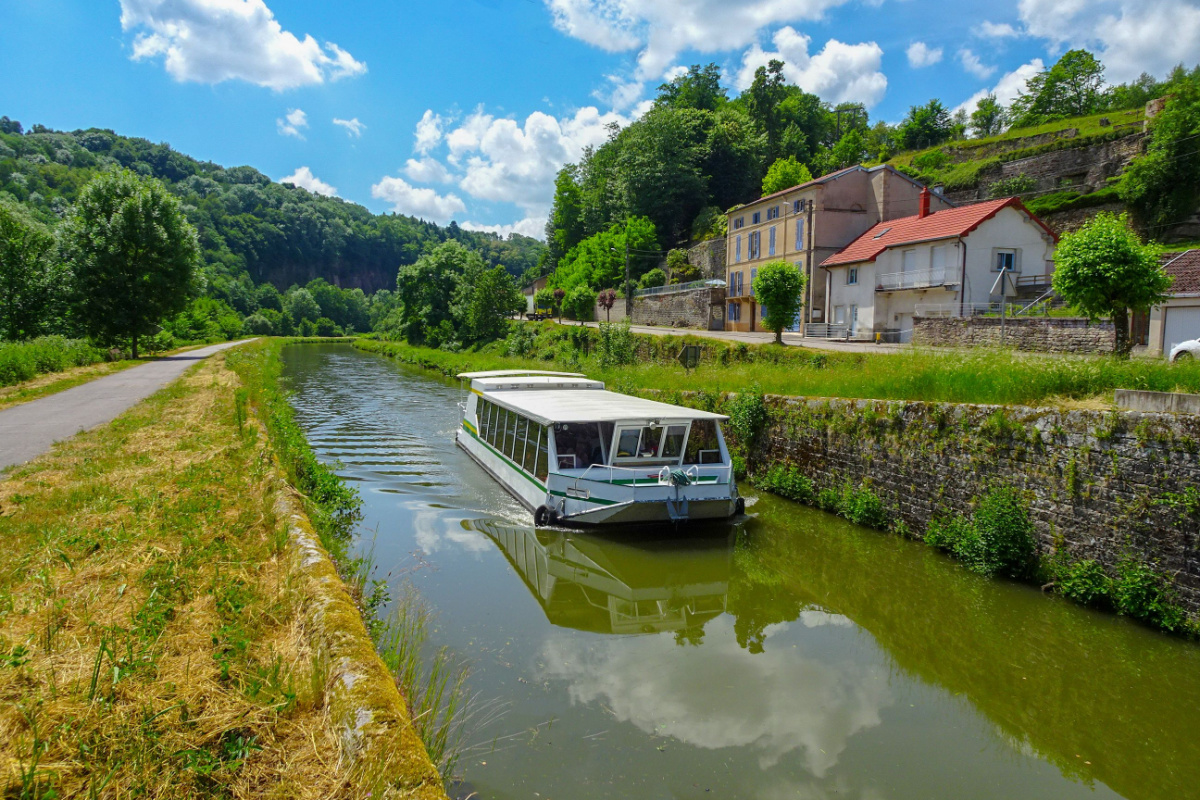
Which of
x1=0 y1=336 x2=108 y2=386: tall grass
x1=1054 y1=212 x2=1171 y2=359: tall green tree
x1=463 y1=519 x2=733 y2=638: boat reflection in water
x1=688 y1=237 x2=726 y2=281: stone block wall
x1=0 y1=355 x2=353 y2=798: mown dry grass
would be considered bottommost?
x1=463 y1=519 x2=733 y2=638: boat reflection in water

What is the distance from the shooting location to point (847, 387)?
42.3ft

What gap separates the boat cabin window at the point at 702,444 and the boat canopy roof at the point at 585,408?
360mm

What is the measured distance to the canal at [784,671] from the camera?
533 cm

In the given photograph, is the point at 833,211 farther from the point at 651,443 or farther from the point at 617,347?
the point at 651,443

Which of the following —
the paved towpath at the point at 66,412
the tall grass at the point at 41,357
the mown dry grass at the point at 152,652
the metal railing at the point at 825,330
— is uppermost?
the metal railing at the point at 825,330

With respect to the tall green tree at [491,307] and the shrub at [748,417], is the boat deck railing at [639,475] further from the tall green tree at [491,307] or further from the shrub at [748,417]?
the tall green tree at [491,307]

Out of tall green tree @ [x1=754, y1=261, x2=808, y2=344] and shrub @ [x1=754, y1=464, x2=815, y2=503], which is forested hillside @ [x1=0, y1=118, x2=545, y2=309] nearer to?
tall green tree @ [x1=754, y1=261, x2=808, y2=344]

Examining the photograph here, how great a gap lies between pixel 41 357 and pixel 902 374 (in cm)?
2587

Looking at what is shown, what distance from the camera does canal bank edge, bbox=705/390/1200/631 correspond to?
7113mm

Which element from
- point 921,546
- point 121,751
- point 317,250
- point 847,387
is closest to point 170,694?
point 121,751

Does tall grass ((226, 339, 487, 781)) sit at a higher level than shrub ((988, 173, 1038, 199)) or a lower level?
lower

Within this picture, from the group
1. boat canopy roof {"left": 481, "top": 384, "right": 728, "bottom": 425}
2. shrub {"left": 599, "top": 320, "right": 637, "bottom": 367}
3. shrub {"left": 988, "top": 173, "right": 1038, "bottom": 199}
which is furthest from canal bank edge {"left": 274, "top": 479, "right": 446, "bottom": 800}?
shrub {"left": 988, "top": 173, "right": 1038, "bottom": 199}

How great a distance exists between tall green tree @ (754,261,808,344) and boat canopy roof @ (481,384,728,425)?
1145cm

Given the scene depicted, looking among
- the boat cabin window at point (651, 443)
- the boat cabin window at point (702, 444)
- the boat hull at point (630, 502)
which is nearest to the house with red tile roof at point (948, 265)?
the boat cabin window at point (702, 444)
